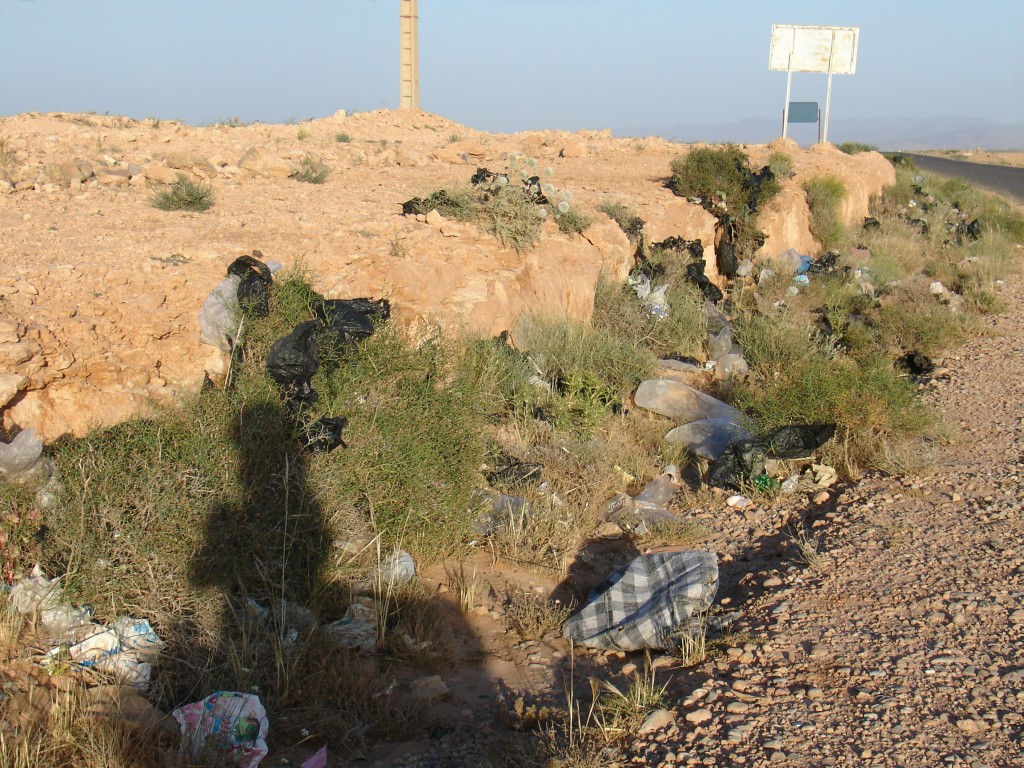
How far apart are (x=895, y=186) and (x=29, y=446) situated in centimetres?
1789

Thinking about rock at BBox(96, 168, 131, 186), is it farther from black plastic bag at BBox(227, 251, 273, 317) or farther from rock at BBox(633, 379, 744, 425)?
rock at BBox(633, 379, 744, 425)

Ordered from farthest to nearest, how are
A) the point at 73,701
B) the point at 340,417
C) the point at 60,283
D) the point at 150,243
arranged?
the point at 150,243 → the point at 60,283 → the point at 340,417 → the point at 73,701

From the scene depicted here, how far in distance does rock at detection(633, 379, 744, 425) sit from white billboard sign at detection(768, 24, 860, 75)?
1558cm

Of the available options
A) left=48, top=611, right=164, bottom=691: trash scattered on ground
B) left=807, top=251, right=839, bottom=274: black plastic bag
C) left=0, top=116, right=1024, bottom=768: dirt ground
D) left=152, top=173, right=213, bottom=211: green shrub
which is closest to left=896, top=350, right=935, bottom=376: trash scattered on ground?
left=0, top=116, right=1024, bottom=768: dirt ground

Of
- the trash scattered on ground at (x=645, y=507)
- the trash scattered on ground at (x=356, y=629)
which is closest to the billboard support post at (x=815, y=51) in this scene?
the trash scattered on ground at (x=645, y=507)

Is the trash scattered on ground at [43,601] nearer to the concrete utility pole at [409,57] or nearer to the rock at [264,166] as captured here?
the rock at [264,166]

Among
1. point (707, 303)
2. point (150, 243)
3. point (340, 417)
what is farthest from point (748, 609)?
point (707, 303)

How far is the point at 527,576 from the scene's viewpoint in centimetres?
492

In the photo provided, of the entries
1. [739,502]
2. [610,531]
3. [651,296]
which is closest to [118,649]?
[610,531]

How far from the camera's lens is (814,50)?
20469 mm

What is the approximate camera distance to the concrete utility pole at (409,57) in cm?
2080

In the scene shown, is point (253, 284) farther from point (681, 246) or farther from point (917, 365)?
point (917, 365)

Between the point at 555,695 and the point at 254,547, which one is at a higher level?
the point at 254,547

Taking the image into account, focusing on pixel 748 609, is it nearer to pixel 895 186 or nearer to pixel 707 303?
pixel 707 303
